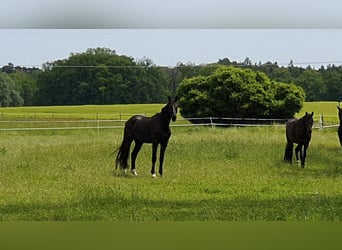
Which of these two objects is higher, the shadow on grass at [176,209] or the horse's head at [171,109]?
the horse's head at [171,109]

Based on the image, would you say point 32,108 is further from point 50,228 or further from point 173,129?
point 173,129

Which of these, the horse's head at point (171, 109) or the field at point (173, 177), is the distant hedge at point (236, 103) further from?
the horse's head at point (171, 109)

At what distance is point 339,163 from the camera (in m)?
7.55

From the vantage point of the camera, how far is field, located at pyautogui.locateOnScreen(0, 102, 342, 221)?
12.2 feet

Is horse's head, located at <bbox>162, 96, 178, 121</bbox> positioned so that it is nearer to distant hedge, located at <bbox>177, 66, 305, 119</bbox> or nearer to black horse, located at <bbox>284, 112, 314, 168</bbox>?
distant hedge, located at <bbox>177, 66, 305, 119</bbox>

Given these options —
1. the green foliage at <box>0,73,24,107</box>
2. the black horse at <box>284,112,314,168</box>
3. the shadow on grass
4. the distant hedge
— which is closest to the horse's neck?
the distant hedge

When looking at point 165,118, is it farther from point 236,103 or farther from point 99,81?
point 99,81

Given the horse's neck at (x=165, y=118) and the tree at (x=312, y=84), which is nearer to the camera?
the tree at (x=312, y=84)

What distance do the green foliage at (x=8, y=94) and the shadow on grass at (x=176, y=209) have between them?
2.41 ft

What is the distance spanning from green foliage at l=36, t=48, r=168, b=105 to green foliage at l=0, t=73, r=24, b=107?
6.7 inches

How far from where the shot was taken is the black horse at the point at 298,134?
7.17 m

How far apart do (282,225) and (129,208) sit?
7.14 feet

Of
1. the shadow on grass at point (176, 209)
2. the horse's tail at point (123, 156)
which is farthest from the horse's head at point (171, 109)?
the horse's tail at point (123, 156)

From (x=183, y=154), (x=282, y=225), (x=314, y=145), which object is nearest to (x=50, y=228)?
(x=282, y=225)
